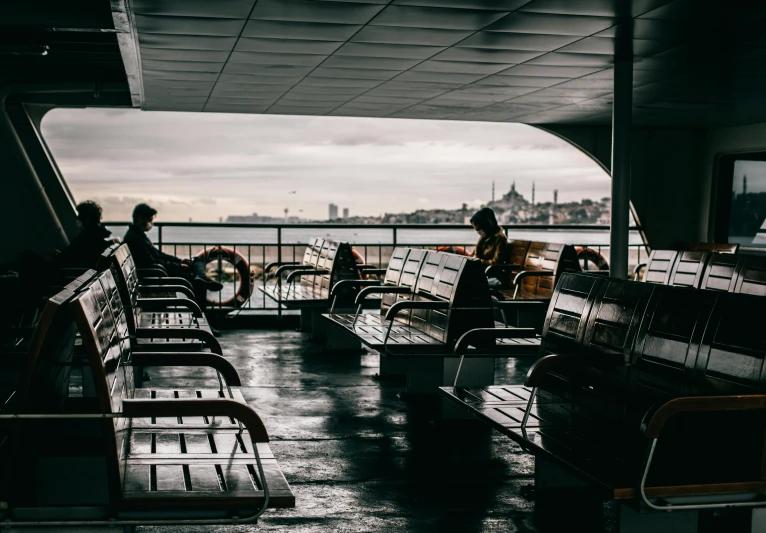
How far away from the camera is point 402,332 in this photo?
5.08m

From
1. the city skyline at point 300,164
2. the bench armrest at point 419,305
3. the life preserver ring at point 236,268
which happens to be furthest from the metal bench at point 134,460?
the city skyline at point 300,164

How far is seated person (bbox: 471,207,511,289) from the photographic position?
26.0 feet

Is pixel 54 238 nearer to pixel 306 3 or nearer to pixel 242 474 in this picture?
pixel 306 3

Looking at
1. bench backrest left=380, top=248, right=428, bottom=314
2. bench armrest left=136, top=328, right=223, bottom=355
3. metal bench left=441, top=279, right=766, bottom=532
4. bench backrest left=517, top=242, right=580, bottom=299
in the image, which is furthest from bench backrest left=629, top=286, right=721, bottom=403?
bench backrest left=517, top=242, right=580, bottom=299

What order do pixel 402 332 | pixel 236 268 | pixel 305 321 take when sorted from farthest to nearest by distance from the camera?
1. pixel 236 268
2. pixel 305 321
3. pixel 402 332

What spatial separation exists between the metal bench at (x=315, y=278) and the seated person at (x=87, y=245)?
1.59 metres

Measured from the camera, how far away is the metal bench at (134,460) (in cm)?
202

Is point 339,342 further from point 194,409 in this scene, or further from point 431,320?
point 194,409

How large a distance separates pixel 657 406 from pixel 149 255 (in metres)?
5.53

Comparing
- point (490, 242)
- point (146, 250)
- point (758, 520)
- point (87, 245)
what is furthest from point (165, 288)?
point (758, 520)

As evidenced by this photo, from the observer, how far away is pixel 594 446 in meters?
2.56

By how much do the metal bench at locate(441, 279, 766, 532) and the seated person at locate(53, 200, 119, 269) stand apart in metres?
3.99

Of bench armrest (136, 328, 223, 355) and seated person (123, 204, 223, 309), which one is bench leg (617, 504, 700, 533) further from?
seated person (123, 204, 223, 309)

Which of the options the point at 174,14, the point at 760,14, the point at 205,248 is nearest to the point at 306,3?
the point at 174,14
